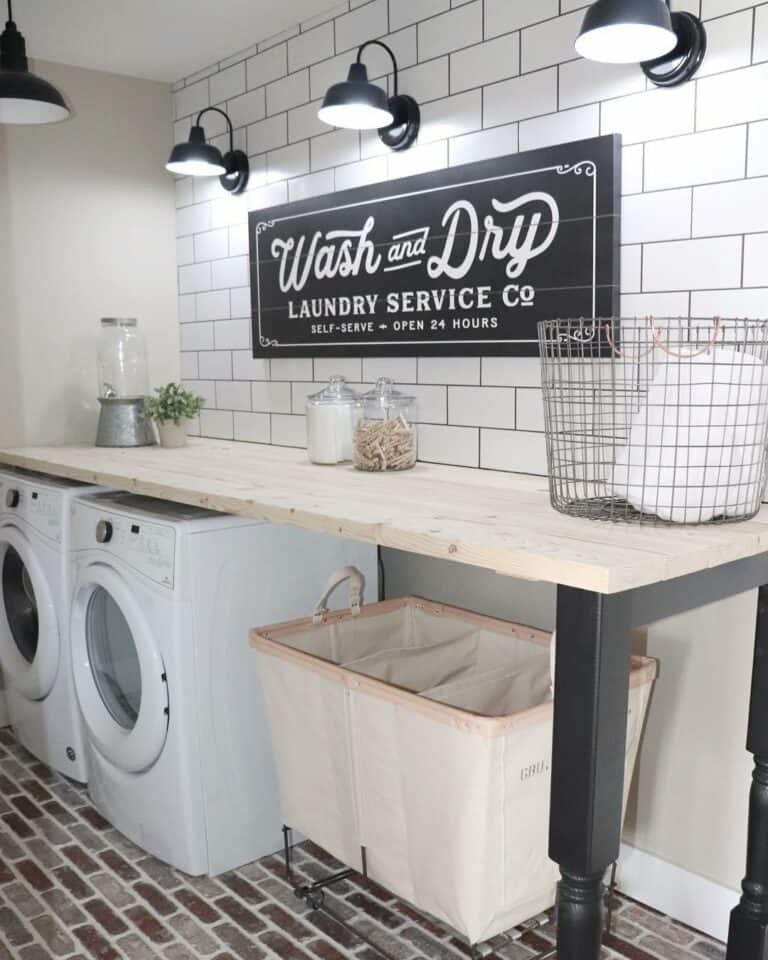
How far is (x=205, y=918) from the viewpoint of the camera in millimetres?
2113

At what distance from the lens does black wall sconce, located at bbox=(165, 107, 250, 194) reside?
9.73 ft

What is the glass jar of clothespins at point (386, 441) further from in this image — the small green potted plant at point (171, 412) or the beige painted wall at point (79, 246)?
the beige painted wall at point (79, 246)

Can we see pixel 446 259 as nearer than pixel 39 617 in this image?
Yes

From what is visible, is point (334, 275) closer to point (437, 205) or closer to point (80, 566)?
point (437, 205)

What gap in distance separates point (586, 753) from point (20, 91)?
2.10 meters

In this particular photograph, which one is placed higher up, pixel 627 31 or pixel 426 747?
pixel 627 31

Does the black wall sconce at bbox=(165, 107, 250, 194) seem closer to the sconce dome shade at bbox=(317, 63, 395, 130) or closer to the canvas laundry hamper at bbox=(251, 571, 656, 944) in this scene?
the sconce dome shade at bbox=(317, 63, 395, 130)

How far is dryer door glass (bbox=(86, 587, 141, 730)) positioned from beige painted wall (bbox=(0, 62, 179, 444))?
3.13 ft

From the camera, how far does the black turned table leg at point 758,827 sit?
1760mm

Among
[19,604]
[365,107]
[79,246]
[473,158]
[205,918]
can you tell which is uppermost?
[365,107]

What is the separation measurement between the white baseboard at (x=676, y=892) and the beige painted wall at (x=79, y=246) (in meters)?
2.33

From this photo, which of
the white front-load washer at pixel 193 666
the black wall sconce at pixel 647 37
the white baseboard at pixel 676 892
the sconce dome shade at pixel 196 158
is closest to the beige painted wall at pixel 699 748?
the white baseboard at pixel 676 892

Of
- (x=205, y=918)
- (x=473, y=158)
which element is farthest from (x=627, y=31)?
(x=205, y=918)

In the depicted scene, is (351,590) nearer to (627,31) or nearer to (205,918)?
(205,918)
